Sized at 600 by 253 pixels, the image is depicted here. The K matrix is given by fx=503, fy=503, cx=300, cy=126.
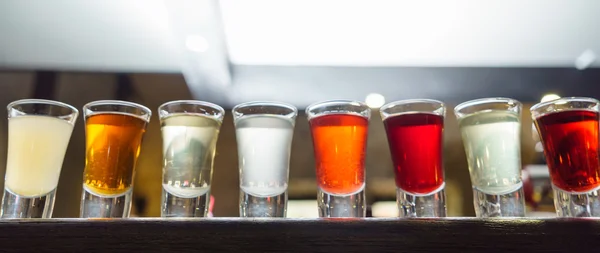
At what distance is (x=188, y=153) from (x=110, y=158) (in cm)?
15

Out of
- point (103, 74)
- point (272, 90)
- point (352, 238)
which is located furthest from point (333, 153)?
Result: point (103, 74)

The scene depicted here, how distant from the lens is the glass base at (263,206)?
92 cm

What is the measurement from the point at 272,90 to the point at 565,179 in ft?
5.27

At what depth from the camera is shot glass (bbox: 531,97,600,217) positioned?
878 mm

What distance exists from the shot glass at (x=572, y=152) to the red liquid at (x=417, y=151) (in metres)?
0.20

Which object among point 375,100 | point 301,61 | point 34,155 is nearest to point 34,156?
point 34,155

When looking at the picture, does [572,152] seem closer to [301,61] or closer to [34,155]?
[34,155]

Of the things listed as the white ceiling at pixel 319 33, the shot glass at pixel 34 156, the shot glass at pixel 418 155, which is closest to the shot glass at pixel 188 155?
the shot glass at pixel 34 156

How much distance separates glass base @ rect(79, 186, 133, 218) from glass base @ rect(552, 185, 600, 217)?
796 mm

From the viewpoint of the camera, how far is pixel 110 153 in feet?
3.16

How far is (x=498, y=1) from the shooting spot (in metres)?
1.88

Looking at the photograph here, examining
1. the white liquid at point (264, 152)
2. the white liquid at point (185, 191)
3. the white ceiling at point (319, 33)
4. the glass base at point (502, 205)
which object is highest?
the white ceiling at point (319, 33)

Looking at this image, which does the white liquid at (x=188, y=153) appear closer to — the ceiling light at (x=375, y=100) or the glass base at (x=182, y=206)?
the glass base at (x=182, y=206)

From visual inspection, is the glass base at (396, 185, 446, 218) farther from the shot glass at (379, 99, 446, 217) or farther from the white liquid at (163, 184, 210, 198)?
the white liquid at (163, 184, 210, 198)
